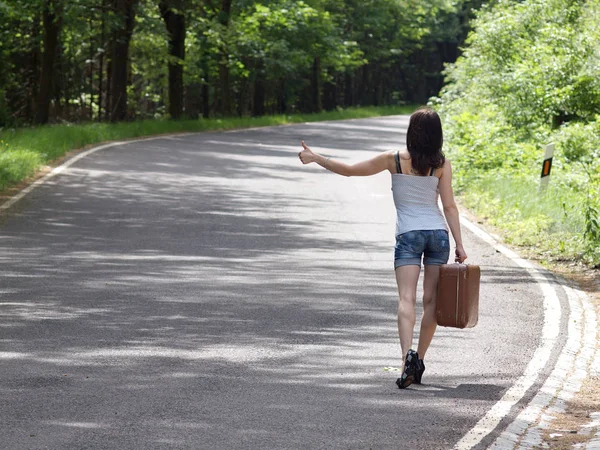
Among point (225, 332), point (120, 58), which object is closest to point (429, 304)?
point (225, 332)

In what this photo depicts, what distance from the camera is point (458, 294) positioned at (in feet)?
23.5

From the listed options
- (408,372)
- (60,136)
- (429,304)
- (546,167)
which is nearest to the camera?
(408,372)

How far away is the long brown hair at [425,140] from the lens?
7.06 metres

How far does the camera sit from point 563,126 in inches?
Answer: 907

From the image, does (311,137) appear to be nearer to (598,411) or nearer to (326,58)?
(326,58)

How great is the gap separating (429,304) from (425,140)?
105 cm

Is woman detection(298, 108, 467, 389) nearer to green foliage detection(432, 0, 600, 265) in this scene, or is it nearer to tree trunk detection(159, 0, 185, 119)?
green foliage detection(432, 0, 600, 265)

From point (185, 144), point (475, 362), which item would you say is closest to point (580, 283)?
point (475, 362)

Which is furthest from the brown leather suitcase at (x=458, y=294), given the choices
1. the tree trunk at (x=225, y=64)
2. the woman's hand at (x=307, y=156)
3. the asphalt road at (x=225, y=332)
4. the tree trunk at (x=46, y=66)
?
the tree trunk at (x=225, y=64)

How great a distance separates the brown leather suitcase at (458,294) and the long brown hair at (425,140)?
2.09 feet

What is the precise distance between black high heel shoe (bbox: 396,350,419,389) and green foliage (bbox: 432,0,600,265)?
634 cm

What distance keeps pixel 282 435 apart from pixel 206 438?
0.39 m

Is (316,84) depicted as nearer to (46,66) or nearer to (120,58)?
(120,58)

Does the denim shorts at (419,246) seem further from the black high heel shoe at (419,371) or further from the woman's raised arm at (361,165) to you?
the black high heel shoe at (419,371)
